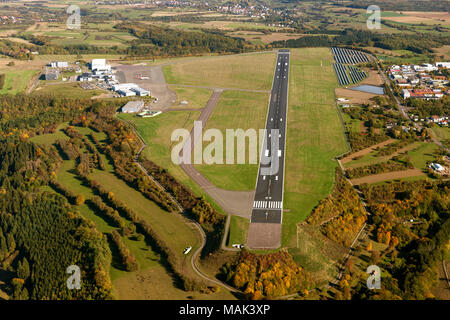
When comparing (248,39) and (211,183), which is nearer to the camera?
(211,183)

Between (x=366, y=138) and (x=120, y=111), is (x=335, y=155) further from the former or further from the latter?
(x=120, y=111)

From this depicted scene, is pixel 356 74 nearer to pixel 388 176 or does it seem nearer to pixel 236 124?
pixel 236 124

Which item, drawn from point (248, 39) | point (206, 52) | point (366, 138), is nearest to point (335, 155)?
point (366, 138)

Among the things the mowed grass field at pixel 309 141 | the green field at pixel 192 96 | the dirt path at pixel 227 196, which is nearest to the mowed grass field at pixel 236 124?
the dirt path at pixel 227 196

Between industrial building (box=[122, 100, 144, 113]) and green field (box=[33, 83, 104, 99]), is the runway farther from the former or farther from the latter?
green field (box=[33, 83, 104, 99])

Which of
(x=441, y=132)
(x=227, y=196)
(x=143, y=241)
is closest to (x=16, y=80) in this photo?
(x=143, y=241)

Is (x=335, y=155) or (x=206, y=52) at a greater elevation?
(x=206, y=52)
